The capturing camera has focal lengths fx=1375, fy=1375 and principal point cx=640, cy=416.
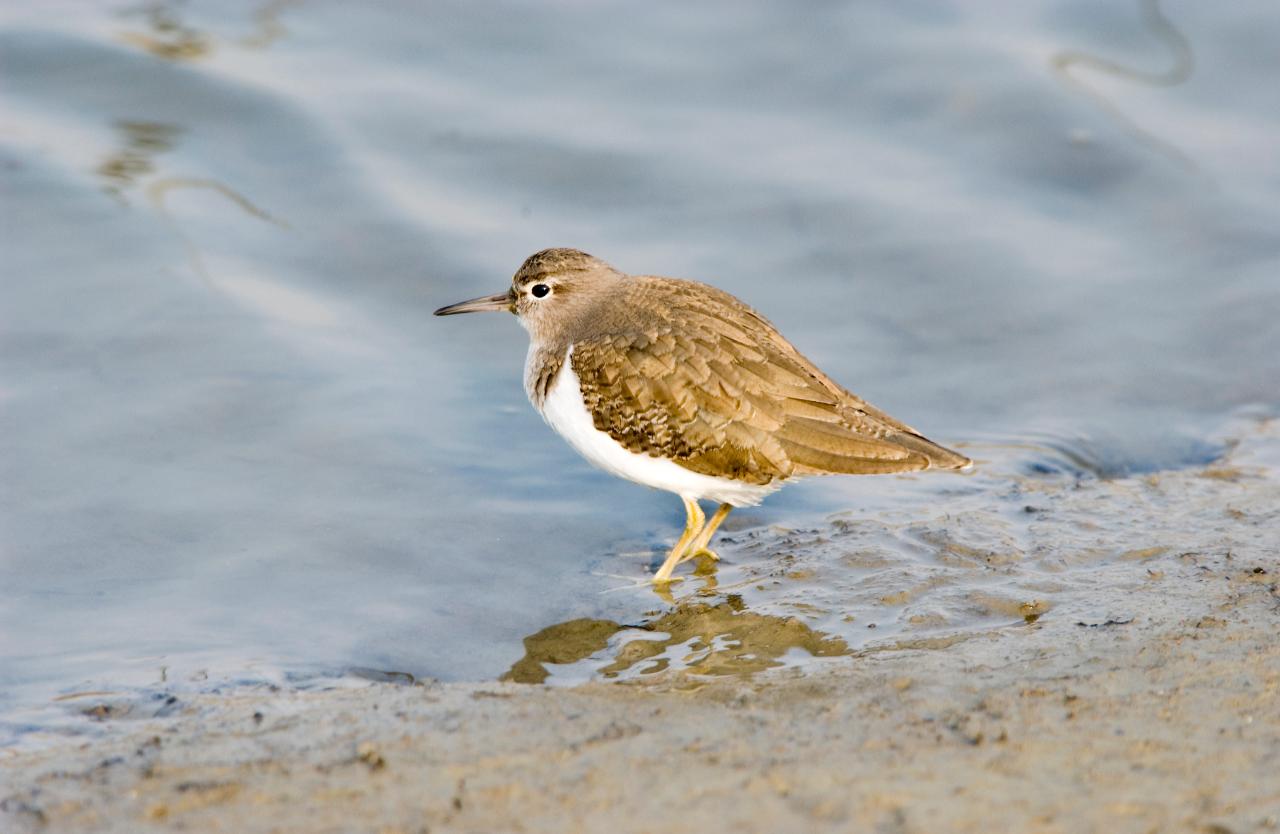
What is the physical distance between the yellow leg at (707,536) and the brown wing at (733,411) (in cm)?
68

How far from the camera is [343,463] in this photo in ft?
26.6

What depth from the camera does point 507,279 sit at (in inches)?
398

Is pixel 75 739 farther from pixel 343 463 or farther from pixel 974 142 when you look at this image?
pixel 974 142

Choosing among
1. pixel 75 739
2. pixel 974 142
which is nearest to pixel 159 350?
pixel 75 739

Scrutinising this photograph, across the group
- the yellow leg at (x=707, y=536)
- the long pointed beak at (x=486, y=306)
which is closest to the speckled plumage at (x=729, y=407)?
the yellow leg at (x=707, y=536)

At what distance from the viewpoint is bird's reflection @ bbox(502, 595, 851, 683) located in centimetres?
584

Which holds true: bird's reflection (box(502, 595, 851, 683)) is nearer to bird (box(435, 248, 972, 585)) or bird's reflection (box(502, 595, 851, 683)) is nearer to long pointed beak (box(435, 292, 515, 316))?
bird (box(435, 248, 972, 585))

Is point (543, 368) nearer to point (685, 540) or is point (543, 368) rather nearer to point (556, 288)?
point (556, 288)

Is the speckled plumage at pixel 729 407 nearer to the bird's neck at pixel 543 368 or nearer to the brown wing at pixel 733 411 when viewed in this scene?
the brown wing at pixel 733 411

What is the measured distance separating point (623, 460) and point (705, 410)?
0.50 metres

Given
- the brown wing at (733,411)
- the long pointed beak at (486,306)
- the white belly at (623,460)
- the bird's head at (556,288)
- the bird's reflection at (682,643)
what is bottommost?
the bird's reflection at (682,643)

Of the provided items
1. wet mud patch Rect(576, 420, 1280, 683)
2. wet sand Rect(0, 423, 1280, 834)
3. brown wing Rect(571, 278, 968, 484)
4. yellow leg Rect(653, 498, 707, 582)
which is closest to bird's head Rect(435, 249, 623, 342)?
brown wing Rect(571, 278, 968, 484)

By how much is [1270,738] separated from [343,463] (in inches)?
211

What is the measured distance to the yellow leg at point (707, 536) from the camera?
7.27 metres
